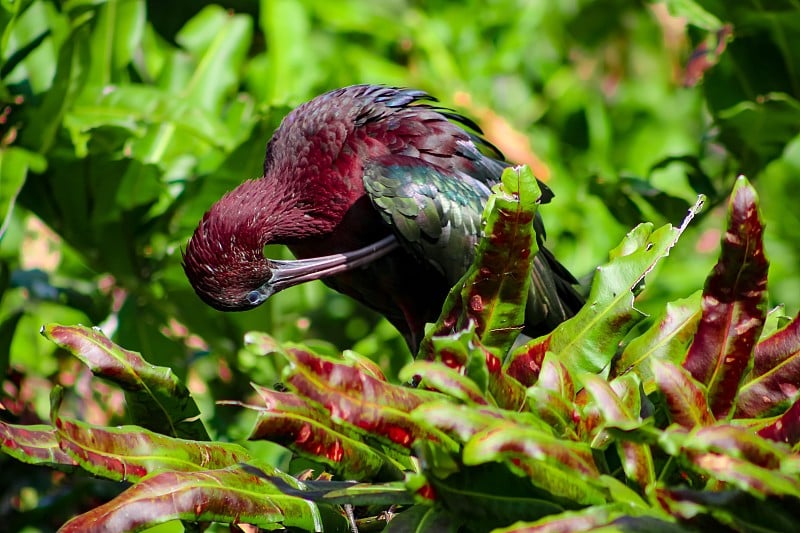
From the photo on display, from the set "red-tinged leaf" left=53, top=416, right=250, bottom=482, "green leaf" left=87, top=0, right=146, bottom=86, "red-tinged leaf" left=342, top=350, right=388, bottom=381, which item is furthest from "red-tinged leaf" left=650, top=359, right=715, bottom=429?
"green leaf" left=87, top=0, right=146, bottom=86

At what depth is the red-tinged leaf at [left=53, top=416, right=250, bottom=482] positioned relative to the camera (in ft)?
4.52

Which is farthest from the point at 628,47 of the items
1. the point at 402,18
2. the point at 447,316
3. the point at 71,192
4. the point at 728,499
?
the point at 728,499

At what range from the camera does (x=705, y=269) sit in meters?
3.90

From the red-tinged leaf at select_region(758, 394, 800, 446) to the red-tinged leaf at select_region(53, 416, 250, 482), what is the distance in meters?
0.73

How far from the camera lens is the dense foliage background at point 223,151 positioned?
9.71 ft

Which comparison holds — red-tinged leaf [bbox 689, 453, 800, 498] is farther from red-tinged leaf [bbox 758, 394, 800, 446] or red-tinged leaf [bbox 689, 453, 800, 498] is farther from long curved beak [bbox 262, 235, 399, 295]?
long curved beak [bbox 262, 235, 399, 295]

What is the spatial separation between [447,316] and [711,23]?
72.7 inches

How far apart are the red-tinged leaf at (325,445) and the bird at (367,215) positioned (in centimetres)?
104

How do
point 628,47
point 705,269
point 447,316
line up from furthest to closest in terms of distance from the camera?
1. point 628,47
2. point 705,269
3. point 447,316

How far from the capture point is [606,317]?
1.53m

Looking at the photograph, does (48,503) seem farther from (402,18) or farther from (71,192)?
(402,18)

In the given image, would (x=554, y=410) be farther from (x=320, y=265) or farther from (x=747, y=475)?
(x=320, y=265)

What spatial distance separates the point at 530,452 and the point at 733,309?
0.35 meters

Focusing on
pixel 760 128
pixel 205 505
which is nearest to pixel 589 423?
pixel 205 505
